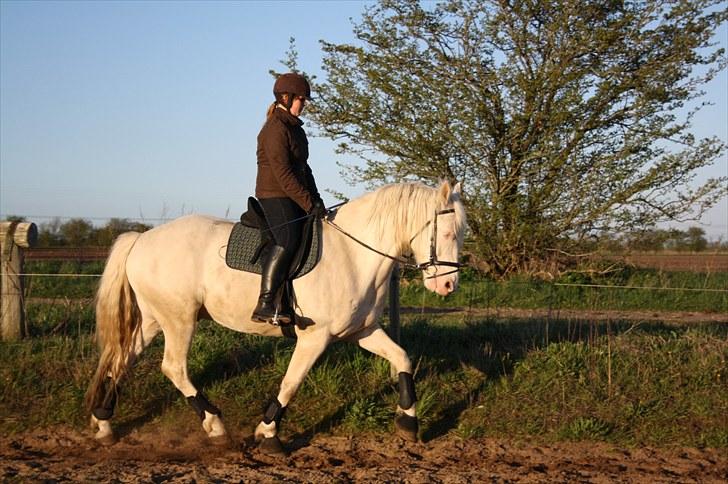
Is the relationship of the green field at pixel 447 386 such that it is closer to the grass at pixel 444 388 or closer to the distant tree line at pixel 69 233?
the grass at pixel 444 388

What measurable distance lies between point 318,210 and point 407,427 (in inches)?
75.2

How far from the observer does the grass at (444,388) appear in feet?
20.2

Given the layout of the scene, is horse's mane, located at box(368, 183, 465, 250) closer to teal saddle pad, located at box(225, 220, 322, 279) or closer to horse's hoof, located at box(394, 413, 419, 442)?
teal saddle pad, located at box(225, 220, 322, 279)

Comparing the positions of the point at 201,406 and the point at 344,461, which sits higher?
the point at 201,406

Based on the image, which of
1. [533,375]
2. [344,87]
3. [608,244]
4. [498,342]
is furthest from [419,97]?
[533,375]

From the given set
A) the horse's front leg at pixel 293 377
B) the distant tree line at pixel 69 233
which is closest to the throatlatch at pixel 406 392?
the horse's front leg at pixel 293 377

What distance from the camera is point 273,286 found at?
18.3ft

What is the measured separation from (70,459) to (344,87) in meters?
10.4

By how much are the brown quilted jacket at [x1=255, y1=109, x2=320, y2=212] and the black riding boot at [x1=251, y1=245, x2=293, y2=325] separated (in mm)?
450

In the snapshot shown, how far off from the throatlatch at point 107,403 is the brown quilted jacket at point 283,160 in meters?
2.08

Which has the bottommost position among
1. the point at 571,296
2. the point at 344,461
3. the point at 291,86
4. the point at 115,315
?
the point at 344,461

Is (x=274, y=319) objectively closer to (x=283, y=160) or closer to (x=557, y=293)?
(x=283, y=160)

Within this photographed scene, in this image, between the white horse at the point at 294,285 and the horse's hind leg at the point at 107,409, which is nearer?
the white horse at the point at 294,285

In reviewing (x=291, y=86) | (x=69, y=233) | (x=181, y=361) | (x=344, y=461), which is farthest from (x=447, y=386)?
(x=69, y=233)
